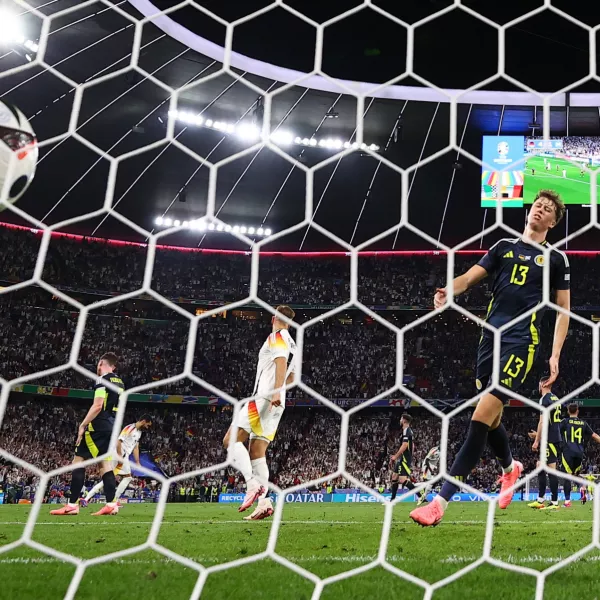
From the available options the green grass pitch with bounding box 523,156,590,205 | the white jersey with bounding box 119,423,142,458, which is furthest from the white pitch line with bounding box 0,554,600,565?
the green grass pitch with bounding box 523,156,590,205

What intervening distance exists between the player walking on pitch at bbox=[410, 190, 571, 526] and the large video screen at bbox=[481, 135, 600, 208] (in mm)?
8778

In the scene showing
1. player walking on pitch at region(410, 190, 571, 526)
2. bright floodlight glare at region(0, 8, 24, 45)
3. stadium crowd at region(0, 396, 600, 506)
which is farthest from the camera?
stadium crowd at region(0, 396, 600, 506)

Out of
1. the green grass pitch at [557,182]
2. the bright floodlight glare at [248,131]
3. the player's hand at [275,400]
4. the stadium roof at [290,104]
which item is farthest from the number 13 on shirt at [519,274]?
the bright floodlight glare at [248,131]

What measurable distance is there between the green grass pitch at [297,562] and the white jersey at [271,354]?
93 centimetres

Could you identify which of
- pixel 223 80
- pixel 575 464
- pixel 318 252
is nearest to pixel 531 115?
pixel 223 80

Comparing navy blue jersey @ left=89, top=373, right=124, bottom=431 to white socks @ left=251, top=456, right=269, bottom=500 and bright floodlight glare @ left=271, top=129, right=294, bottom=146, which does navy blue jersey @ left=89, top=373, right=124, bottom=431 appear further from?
bright floodlight glare @ left=271, top=129, right=294, bottom=146

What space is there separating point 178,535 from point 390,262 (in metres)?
16.9

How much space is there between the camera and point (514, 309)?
9.25 feet

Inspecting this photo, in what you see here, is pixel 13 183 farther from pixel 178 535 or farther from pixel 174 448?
pixel 174 448

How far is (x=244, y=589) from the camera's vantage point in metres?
1.78

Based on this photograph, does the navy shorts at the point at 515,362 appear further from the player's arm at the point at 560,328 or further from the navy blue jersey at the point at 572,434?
the navy blue jersey at the point at 572,434

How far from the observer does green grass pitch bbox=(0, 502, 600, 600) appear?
176 cm

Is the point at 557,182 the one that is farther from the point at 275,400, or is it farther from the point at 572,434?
the point at 275,400

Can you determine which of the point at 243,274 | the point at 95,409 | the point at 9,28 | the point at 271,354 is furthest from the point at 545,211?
the point at 243,274
